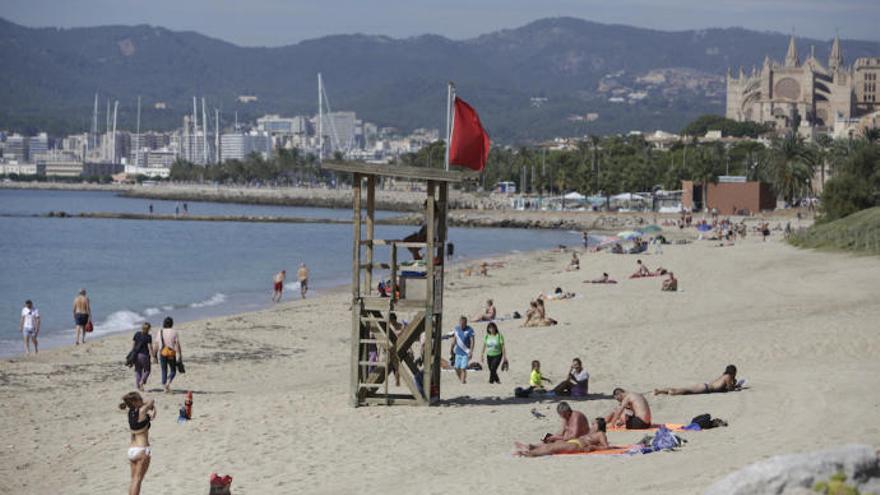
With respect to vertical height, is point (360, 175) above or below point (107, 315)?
above

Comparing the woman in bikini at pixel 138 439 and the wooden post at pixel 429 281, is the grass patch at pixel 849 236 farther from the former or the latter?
the woman in bikini at pixel 138 439

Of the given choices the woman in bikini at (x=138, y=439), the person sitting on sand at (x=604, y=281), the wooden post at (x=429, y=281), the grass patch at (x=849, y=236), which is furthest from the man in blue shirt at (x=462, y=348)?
the grass patch at (x=849, y=236)

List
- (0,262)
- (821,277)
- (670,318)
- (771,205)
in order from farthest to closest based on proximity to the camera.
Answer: (771,205)
(0,262)
(821,277)
(670,318)

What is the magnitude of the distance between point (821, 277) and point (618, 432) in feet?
67.4

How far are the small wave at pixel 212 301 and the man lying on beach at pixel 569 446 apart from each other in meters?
24.5

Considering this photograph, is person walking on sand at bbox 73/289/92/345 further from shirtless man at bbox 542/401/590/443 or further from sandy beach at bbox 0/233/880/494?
shirtless man at bbox 542/401/590/443

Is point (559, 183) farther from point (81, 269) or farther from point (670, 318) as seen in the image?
point (670, 318)

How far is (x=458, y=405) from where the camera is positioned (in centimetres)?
1544

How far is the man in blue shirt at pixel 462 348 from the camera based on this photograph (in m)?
17.6

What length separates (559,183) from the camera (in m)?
124

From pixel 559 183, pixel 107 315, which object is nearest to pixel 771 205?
pixel 559 183

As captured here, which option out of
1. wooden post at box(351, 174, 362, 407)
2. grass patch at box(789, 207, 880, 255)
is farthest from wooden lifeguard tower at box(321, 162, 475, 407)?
grass patch at box(789, 207, 880, 255)

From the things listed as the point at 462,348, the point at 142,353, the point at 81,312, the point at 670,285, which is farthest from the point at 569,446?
the point at 670,285

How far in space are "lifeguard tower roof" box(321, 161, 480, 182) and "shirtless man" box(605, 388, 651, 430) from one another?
3.12 m
